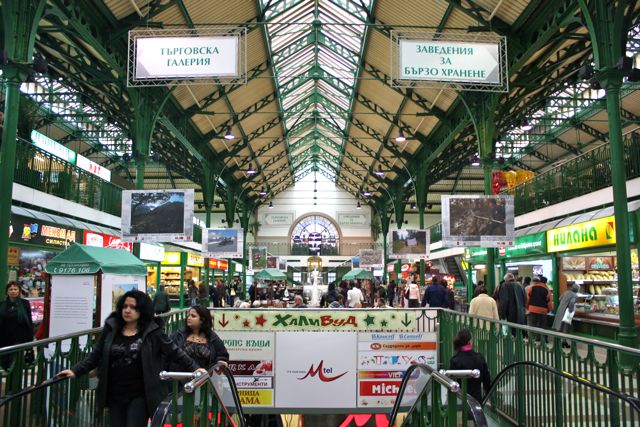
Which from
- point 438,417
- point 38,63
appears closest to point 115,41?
point 38,63

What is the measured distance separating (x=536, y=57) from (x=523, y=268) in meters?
8.08

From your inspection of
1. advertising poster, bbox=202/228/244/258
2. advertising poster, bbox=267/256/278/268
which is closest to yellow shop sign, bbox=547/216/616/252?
advertising poster, bbox=202/228/244/258

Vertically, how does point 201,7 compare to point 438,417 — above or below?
above

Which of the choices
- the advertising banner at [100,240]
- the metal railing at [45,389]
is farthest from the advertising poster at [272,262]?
the metal railing at [45,389]

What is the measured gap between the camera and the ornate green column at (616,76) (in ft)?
31.7

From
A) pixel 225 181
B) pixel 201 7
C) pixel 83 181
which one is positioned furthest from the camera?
pixel 225 181

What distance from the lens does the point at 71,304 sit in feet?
26.5

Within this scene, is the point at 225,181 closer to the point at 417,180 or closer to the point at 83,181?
the point at 417,180

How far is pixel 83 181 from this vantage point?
1809 centimetres

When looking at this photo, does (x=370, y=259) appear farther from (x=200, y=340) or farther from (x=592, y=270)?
(x=200, y=340)

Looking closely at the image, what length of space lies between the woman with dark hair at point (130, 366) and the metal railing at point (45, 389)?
1.43 feet

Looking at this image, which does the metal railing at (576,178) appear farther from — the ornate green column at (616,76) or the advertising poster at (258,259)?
the advertising poster at (258,259)

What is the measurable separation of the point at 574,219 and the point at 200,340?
13.1m

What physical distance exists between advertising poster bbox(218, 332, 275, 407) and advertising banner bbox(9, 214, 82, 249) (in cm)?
640
